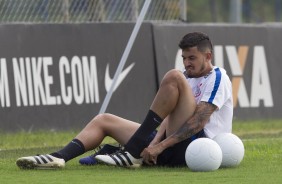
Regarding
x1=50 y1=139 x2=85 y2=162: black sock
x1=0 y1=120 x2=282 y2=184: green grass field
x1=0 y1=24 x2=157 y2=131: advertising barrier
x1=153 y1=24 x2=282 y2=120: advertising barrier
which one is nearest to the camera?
x1=0 y1=120 x2=282 y2=184: green grass field

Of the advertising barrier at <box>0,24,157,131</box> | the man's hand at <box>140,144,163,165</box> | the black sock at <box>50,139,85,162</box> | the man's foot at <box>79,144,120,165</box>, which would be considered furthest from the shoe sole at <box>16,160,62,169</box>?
the advertising barrier at <box>0,24,157,131</box>

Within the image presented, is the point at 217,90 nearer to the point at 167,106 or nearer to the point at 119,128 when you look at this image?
the point at 167,106

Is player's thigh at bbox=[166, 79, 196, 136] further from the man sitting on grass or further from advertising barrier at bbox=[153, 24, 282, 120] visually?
advertising barrier at bbox=[153, 24, 282, 120]

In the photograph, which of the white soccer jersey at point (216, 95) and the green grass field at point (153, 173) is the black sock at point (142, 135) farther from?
the white soccer jersey at point (216, 95)

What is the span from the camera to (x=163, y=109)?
32.8 ft

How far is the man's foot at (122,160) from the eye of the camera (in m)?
10.2

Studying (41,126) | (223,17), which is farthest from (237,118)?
(223,17)

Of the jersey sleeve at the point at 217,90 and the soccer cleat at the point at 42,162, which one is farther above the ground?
the jersey sleeve at the point at 217,90

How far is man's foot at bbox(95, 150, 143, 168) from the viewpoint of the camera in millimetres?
10203

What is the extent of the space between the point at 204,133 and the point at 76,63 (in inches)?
234

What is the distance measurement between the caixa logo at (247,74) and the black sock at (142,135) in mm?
7591

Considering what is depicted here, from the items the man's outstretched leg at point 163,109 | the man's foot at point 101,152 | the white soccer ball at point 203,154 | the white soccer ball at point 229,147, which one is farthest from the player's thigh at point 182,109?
the man's foot at point 101,152

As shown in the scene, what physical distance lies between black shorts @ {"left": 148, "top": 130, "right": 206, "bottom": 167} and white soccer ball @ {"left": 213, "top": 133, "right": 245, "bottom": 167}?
0.59 feet

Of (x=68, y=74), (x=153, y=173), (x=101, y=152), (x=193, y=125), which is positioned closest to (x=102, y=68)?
(x=68, y=74)
